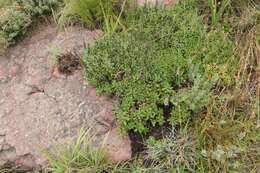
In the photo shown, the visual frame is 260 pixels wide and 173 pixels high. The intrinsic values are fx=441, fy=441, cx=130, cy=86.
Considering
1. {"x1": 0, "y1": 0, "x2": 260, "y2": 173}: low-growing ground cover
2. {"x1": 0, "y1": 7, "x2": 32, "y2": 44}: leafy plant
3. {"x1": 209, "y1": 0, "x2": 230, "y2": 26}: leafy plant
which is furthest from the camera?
{"x1": 0, "y1": 7, "x2": 32, "y2": 44}: leafy plant

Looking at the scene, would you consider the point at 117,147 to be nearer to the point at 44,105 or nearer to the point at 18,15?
the point at 44,105

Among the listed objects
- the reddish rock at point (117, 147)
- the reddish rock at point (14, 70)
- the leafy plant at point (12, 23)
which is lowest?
the reddish rock at point (117, 147)

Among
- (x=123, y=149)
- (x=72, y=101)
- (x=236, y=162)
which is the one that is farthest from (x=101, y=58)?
(x=236, y=162)

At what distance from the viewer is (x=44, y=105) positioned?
3.51 m

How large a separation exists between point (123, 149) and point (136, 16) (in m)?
1.18

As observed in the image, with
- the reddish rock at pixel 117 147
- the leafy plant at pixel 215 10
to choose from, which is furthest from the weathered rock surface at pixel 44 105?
the leafy plant at pixel 215 10

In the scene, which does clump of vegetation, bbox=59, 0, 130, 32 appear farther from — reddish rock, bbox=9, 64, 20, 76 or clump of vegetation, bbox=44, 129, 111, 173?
clump of vegetation, bbox=44, 129, 111, 173

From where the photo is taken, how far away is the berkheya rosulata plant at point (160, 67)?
3.21 metres

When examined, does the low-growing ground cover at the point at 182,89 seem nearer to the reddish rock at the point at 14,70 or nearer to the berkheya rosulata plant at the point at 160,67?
the berkheya rosulata plant at the point at 160,67

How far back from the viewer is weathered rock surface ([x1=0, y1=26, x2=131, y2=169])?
334 centimetres

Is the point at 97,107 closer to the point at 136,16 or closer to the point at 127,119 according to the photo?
the point at 127,119

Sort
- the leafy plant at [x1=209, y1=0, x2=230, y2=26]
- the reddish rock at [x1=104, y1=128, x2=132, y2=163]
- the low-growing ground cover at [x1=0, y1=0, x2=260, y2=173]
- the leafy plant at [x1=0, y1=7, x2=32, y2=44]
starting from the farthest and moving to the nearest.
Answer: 1. the leafy plant at [x1=0, y1=7, x2=32, y2=44]
2. the leafy plant at [x1=209, y1=0, x2=230, y2=26]
3. the reddish rock at [x1=104, y1=128, x2=132, y2=163]
4. the low-growing ground cover at [x1=0, y1=0, x2=260, y2=173]

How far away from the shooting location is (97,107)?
3439 millimetres

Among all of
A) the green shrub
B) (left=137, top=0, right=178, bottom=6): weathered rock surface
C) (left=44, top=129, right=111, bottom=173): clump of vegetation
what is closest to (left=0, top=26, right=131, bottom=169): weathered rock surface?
(left=44, top=129, right=111, bottom=173): clump of vegetation
